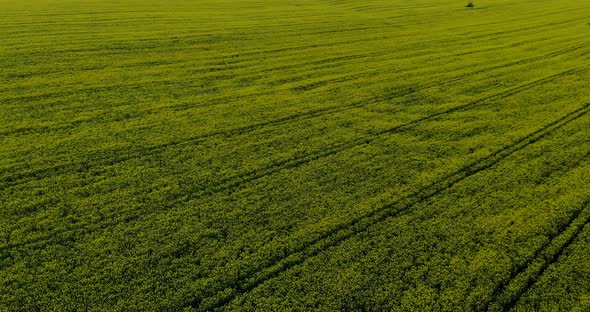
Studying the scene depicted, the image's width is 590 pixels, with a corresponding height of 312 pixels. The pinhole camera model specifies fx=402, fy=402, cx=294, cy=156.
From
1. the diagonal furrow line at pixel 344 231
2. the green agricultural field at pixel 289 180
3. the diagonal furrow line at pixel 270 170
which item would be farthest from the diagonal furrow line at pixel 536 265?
the diagonal furrow line at pixel 270 170

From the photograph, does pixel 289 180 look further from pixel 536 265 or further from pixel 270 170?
pixel 536 265

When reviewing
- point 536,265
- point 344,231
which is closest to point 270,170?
point 344,231

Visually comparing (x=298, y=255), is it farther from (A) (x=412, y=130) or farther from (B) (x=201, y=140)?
(A) (x=412, y=130)

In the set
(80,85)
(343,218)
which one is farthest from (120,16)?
(343,218)

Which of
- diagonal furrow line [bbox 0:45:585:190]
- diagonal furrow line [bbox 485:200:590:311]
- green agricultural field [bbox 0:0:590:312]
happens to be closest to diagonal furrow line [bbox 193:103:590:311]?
green agricultural field [bbox 0:0:590:312]

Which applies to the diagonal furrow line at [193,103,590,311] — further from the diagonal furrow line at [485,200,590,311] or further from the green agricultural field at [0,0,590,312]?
the diagonal furrow line at [485,200,590,311]
